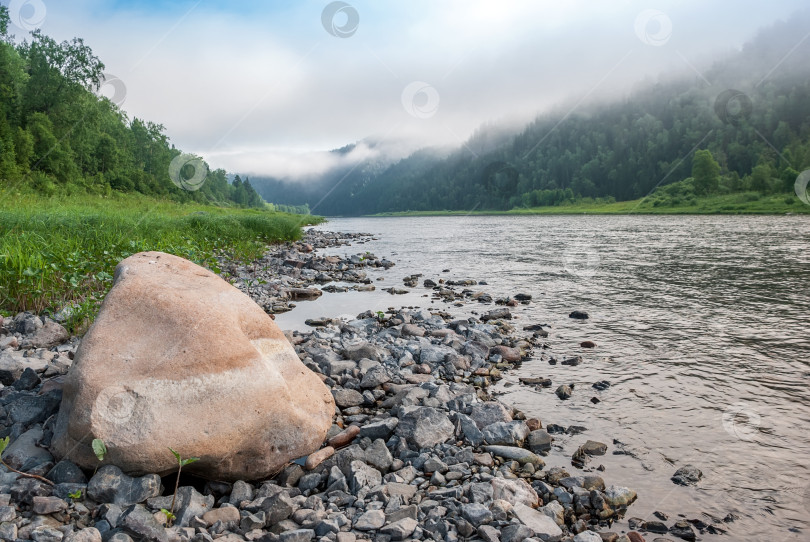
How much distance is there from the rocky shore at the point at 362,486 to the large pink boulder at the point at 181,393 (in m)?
0.22

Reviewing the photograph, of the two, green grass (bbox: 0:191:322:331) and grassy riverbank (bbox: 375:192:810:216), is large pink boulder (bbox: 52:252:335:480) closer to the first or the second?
green grass (bbox: 0:191:322:331)

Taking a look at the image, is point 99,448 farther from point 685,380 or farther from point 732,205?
point 732,205

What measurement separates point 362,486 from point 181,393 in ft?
6.48

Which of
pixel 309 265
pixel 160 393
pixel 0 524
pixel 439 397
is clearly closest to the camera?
pixel 0 524

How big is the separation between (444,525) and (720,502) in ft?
9.70

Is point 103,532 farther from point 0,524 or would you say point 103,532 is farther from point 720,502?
point 720,502

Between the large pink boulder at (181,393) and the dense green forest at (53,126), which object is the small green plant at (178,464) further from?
the dense green forest at (53,126)

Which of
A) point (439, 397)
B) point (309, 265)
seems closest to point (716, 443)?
point (439, 397)

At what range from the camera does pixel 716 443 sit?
598 centimetres

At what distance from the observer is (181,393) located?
14.8 ft

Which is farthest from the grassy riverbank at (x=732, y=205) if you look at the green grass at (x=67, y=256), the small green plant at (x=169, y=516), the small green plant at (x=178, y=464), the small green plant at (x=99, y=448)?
the small green plant at (x=99, y=448)

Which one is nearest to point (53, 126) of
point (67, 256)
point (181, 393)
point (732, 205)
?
point (67, 256)

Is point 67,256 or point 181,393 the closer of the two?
point 181,393

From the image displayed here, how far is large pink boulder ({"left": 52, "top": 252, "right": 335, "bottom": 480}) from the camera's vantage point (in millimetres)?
4297
